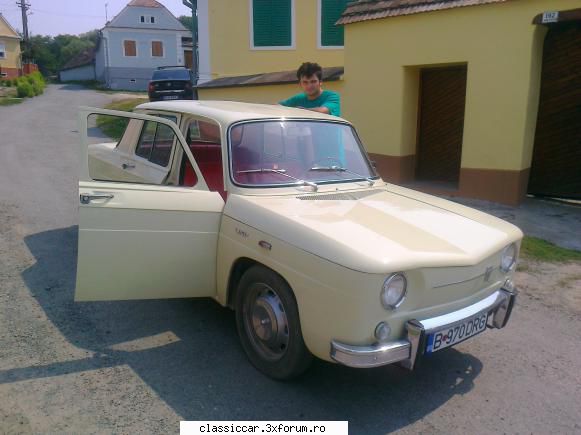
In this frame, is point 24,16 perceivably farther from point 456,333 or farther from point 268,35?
point 456,333

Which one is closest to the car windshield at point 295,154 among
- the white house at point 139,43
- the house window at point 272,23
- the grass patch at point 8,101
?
the house window at point 272,23

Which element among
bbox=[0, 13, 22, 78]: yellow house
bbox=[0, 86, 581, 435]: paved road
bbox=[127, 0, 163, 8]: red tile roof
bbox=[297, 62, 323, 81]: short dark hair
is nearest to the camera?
bbox=[0, 86, 581, 435]: paved road

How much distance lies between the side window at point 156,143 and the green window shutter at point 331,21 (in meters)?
11.5

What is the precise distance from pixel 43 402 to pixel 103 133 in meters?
13.0

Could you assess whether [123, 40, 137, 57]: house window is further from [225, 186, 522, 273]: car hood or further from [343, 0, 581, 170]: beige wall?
[225, 186, 522, 273]: car hood

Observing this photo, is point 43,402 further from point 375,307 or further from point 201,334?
point 375,307

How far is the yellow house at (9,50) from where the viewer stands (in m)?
47.7

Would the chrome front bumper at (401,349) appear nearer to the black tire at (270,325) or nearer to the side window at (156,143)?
the black tire at (270,325)

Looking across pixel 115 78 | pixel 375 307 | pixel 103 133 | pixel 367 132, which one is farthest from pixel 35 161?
pixel 115 78

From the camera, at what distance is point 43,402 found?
313 centimetres

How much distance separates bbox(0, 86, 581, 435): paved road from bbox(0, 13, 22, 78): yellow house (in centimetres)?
5088

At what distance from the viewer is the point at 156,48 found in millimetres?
44094

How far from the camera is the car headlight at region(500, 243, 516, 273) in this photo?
352cm

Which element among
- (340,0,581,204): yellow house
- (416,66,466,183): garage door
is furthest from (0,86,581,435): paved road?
(416,66,466,183): garage door
